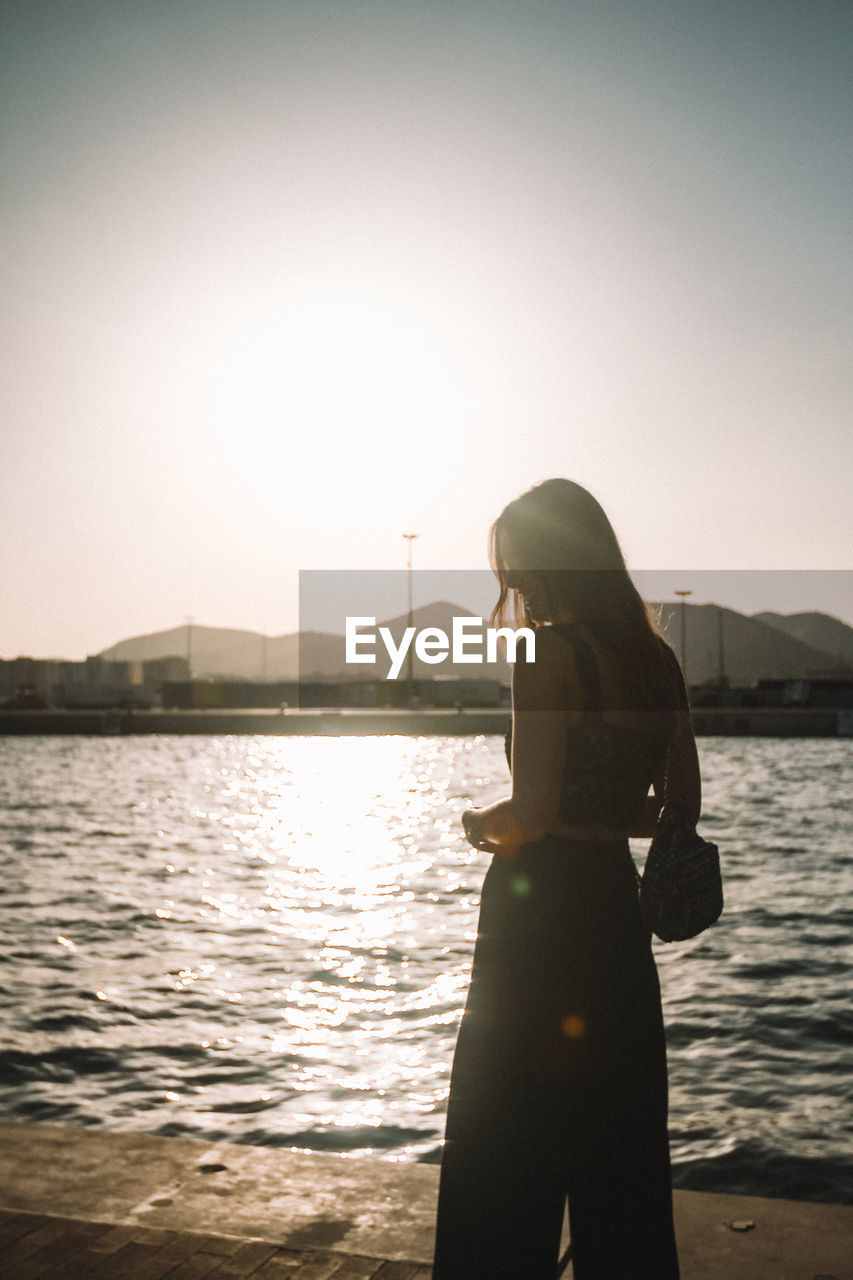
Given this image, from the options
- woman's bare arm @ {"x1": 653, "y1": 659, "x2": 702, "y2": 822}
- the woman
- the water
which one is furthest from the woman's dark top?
the water

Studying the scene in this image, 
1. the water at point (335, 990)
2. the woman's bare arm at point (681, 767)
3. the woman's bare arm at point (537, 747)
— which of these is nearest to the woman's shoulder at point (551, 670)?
the woman's bare arm at point (537, 747)

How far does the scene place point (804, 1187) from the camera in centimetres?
596

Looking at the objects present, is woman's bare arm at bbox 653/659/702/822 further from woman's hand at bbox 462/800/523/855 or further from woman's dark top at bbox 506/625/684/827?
woman's hand at bbox 462/800/523/855

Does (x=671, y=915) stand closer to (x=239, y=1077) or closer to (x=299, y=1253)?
(x=299, y=1253)

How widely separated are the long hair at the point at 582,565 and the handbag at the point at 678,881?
335mm

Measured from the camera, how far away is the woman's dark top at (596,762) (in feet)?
8.14

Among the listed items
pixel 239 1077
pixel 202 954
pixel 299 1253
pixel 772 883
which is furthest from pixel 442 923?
pixel 299 1253

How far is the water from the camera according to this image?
22.0 ft

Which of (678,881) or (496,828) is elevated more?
(496,828)

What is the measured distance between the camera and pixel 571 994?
2.55m

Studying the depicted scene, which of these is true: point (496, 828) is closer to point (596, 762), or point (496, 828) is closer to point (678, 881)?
point (596, 762)

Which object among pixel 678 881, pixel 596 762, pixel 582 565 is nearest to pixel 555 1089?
pixel 678 881

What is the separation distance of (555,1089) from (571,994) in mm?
198

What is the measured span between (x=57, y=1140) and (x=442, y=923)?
9550 millimetres
